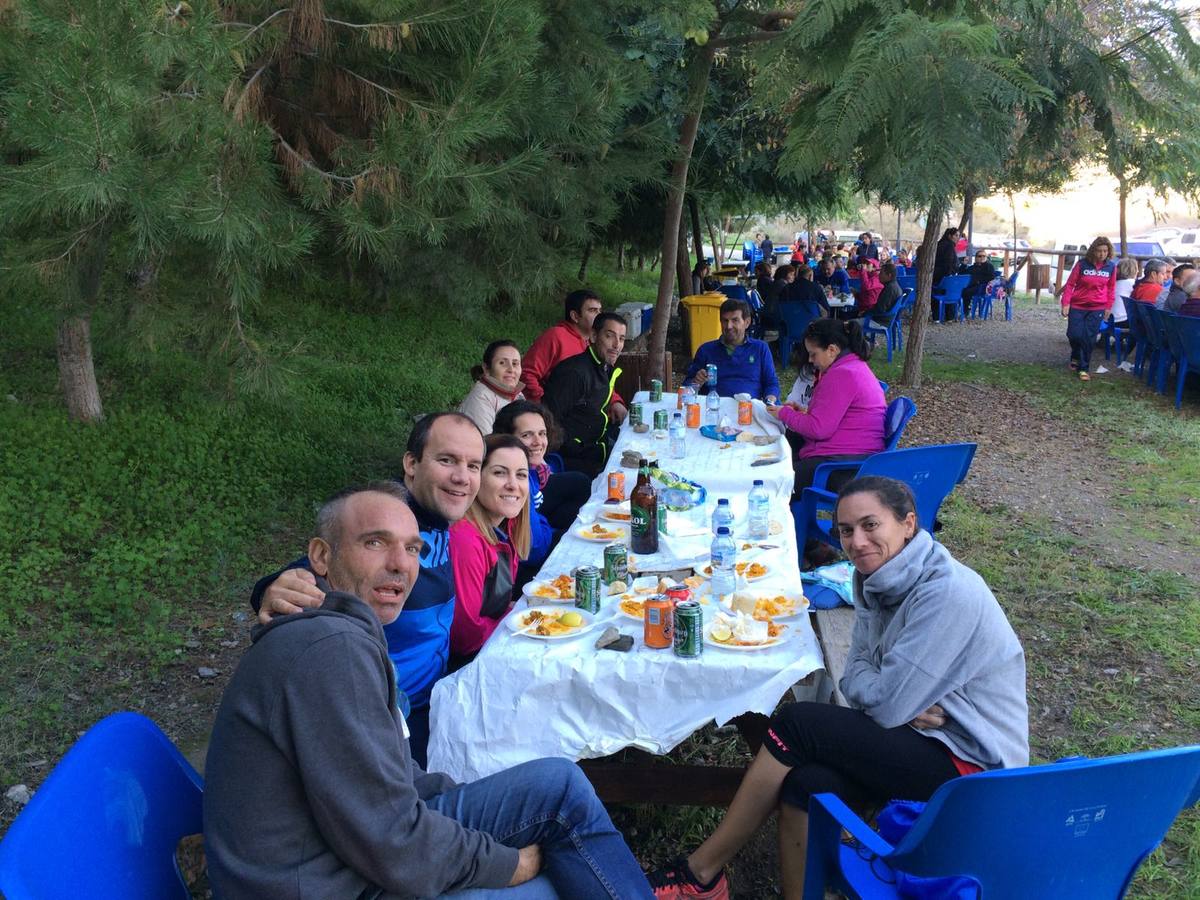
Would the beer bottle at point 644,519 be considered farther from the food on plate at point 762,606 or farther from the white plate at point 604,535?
the food on plate at point 762,606

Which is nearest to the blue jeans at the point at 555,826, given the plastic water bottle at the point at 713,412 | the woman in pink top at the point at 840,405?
the woman in pink top at the point at 840,405

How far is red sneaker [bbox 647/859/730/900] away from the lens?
8.95 feet

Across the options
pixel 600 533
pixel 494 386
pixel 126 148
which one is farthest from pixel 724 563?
pixel 494 386

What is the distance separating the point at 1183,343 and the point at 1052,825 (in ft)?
30.4

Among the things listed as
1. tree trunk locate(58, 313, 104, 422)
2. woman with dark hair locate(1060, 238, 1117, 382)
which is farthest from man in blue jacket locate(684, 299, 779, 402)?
woman with dark hair locate(1060, 238, 1117, 382)

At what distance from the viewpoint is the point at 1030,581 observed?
538 cm

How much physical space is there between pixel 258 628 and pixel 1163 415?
9942 mm

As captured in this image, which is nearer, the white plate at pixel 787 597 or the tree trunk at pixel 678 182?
the white plate at pixel 787 597

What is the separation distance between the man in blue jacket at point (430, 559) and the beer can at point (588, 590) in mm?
416

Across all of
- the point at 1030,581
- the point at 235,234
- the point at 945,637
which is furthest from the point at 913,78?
the point at 1030,581

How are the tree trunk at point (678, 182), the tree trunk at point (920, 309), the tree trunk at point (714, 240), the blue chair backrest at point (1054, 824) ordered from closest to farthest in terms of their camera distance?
1. the blue chair backrest at point (1054, 824)
2. the tree trunk at point (678, 182)
3. the tree trunk at point (920, 309)
4. the tree trunk at point (714, 240)

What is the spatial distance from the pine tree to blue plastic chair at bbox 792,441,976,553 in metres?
2.88

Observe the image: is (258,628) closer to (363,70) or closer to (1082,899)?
(1082,899)

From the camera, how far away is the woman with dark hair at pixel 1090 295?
37.4ft
